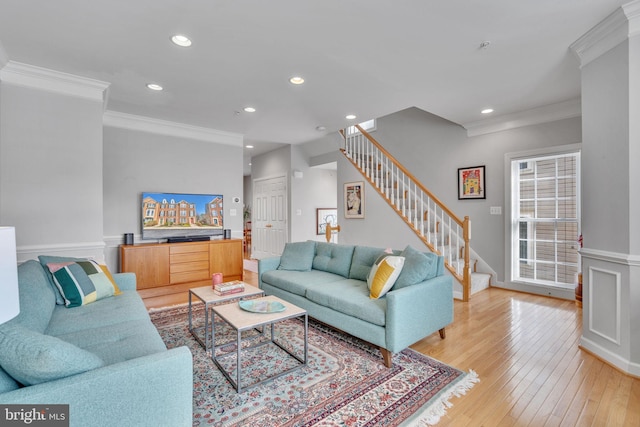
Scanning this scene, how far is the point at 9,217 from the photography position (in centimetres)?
303

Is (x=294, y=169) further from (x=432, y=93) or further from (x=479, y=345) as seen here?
(x=479, y=345)

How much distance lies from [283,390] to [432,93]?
358cm

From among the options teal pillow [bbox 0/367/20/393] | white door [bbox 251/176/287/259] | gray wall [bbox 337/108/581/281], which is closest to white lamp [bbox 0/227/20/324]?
teal pillow [bbox 0/367/20/393]

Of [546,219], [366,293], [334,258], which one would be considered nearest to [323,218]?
[334,258]

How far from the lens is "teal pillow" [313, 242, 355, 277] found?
11.5 feet

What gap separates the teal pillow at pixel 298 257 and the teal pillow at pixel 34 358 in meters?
2.70

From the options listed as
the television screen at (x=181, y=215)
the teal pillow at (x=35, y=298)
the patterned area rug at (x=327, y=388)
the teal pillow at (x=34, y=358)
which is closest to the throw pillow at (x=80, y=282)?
the teal pillow at (x=35, y=298)

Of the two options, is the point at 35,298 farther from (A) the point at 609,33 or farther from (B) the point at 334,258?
(A) the point at 609,33

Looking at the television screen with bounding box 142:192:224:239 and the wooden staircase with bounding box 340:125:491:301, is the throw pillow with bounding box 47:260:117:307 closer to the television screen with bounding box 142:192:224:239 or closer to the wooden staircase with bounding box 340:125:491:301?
the television screen with bounding box 142:192:224:239

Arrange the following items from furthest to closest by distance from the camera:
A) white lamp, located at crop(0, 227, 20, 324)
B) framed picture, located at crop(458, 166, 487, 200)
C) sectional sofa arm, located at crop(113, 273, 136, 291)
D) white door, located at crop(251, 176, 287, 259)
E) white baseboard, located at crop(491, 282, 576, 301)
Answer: white door, located at crop(251, 176, 287, 259), framed picture, located at crop(458, 166, 487, 200), white baseboard, located at crop(491, 282, 576, 301), sectional sofa arm, located at crop(113, 273, 136, 291), white lamp, located at crop(0, 227, 20, 324)

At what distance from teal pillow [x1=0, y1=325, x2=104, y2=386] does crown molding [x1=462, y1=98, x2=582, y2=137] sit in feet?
17.9

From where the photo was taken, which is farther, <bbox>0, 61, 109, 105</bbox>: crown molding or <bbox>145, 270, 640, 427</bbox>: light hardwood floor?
<bbox>0, 61, 109, 105</bbox>: crown molding

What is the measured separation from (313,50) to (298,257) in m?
2.34

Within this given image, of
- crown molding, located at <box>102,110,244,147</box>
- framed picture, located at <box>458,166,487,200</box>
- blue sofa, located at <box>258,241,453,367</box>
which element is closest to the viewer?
blue sofa, located at <box>258,241,453,367</box>
